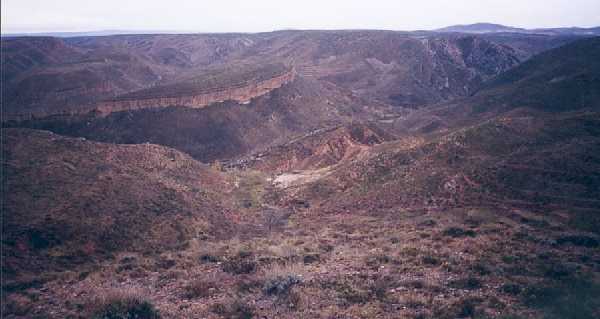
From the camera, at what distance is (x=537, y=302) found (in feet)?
33.2

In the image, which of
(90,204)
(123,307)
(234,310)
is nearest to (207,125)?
(90,204)

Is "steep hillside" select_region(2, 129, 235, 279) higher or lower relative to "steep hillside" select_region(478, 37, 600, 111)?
lower

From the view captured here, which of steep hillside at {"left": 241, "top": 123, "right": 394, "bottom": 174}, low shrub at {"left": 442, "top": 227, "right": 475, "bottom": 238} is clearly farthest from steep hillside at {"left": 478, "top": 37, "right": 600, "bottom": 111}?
low shrub at {"left": 442, "top": 227, "right": 475, "bottom": 238}

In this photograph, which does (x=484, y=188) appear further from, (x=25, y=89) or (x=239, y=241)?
(x=25, y=89)

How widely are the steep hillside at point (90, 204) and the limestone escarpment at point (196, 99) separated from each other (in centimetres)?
1767

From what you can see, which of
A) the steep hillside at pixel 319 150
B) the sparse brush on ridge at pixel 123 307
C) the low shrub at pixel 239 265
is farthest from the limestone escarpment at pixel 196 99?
the sparse brush on ridge at pixel 123 307

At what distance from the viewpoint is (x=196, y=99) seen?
141ft

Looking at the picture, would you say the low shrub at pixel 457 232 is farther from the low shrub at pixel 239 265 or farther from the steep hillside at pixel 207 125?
the steep hillside at pixel 207 125

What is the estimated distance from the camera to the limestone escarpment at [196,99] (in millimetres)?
41750

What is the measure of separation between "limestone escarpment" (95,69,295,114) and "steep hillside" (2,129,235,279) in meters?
17.7

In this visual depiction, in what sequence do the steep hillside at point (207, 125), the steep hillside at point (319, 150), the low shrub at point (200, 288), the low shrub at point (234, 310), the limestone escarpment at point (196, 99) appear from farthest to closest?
the limestone escarpment at point (196, 99) → the steep hillside at point (207, 125) → the steep hillside at point (319, 150) → the low shrub at point (200, 288) → the low shrub at point (234, 310)

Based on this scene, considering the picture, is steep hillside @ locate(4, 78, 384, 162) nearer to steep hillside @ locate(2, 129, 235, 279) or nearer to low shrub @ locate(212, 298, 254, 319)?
steep hillside @ locate(2, 129, 235, 279)

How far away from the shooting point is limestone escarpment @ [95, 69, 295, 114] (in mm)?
41750

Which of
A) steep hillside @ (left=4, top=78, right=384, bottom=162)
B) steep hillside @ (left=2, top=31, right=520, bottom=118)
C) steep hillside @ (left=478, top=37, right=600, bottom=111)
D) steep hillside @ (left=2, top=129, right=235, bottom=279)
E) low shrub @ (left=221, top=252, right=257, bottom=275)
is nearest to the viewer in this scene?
low shrub @ (left=221, top=252, right=257, bottom=275)
